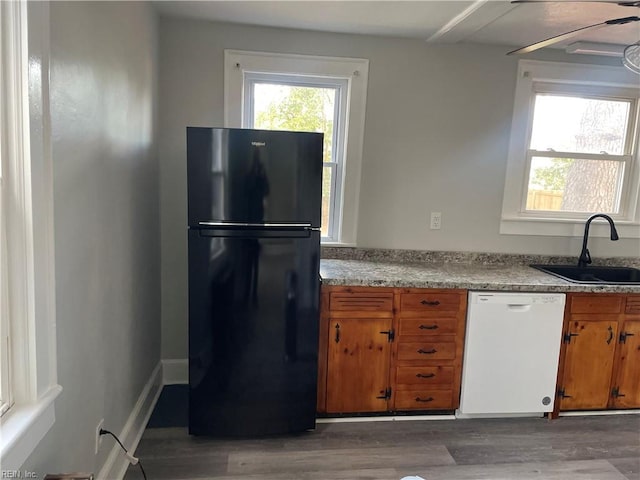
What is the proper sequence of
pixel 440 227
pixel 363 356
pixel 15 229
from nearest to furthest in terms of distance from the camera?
1. pixel 15 229
2. pixel 363 356
3. pixel 440 227

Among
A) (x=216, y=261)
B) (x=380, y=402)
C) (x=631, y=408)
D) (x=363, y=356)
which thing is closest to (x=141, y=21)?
(x=216, y=261)

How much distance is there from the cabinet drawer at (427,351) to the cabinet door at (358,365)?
92 millimetres

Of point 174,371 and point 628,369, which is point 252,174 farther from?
point 628,369

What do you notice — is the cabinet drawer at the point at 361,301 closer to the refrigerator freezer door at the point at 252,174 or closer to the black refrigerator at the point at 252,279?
the black refrigerator at the point at 252,279

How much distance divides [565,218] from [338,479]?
2276 mm

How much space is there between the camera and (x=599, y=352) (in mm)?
2617

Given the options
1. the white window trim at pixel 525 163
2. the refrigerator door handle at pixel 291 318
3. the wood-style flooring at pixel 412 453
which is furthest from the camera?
the white window trim at pixel 525 163

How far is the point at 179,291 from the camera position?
291cm

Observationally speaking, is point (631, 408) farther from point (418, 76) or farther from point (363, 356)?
point (418, 76)

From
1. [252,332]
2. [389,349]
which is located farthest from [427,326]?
[252,332]

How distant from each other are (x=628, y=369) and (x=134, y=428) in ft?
9.17

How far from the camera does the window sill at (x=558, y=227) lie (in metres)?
3.03

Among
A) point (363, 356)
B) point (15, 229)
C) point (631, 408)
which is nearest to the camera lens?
point (15, 229)

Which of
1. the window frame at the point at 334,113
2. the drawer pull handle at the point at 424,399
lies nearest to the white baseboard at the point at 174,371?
the window frame at the point at 334,113
